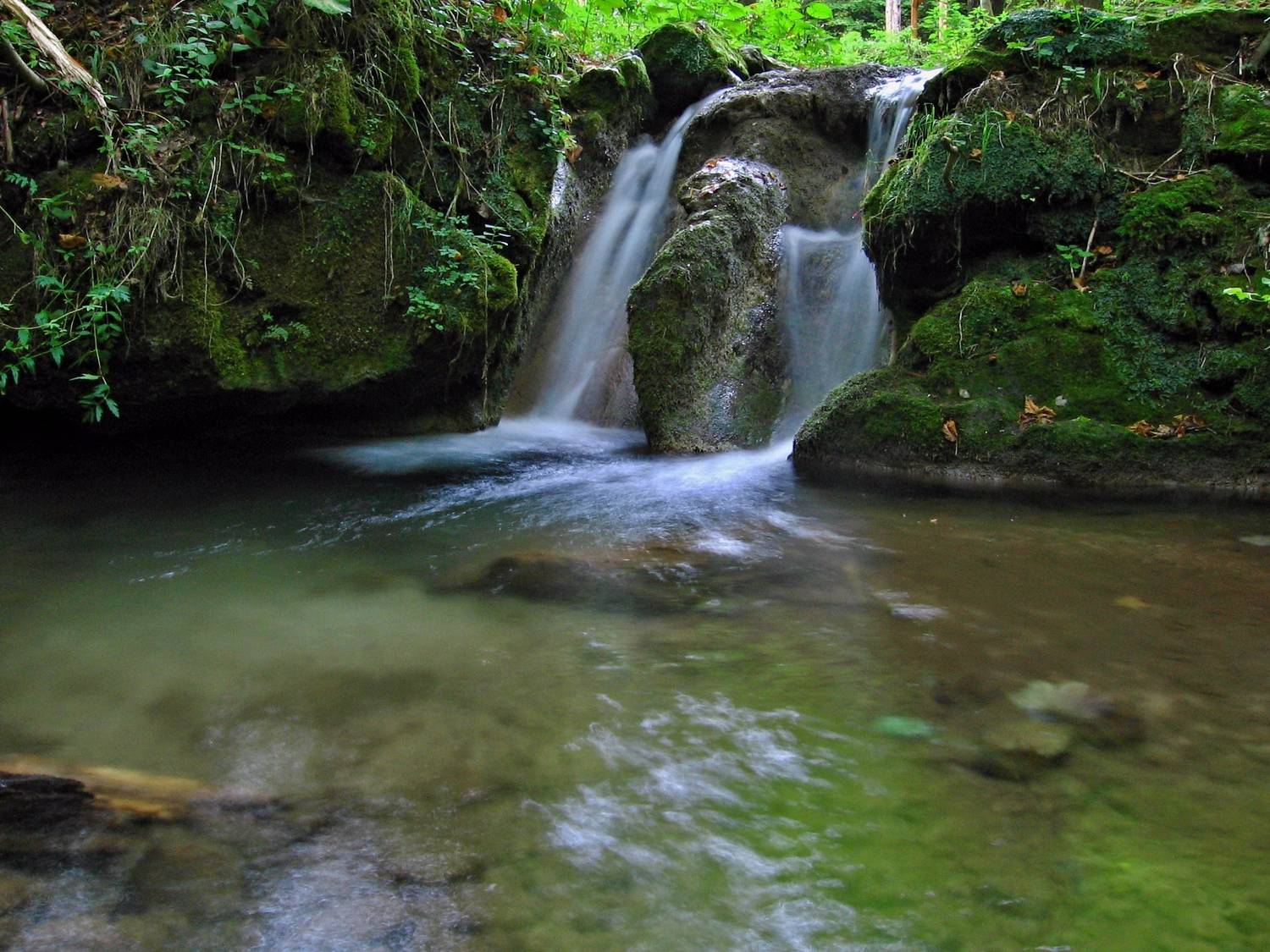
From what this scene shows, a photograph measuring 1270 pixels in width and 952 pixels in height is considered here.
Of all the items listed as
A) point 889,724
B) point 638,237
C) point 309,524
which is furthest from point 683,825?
point 638,237

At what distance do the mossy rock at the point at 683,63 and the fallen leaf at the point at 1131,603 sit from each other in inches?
328

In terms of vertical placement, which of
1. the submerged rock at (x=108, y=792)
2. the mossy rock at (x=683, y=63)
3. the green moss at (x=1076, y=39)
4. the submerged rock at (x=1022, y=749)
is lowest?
the submerged rock at (x=108, y=792)

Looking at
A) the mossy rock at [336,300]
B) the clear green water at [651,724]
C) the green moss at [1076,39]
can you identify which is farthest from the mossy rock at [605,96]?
the clear green water at [651,724]

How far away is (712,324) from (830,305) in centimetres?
131

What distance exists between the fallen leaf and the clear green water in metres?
0.03

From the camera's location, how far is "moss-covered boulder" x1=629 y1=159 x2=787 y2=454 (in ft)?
21.8

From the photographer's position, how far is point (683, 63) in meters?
9.59

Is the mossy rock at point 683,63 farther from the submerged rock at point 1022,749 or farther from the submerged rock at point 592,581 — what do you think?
the submerged rock at point 1022,749

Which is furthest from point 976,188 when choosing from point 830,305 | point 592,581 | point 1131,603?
point 592,581

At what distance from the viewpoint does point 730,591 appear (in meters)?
3.45

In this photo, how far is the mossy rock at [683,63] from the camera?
9.52 meters

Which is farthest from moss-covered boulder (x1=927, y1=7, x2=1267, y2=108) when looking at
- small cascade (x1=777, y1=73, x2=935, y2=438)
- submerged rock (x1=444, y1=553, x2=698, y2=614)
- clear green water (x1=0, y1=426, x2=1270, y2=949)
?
submerged rock (x1=444, y1=553, x2=698, y2=614)

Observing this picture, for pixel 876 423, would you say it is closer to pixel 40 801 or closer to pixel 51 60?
pixel 40 801

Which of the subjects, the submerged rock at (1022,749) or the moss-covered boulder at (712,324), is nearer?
the submerged rock at (1022,749)
